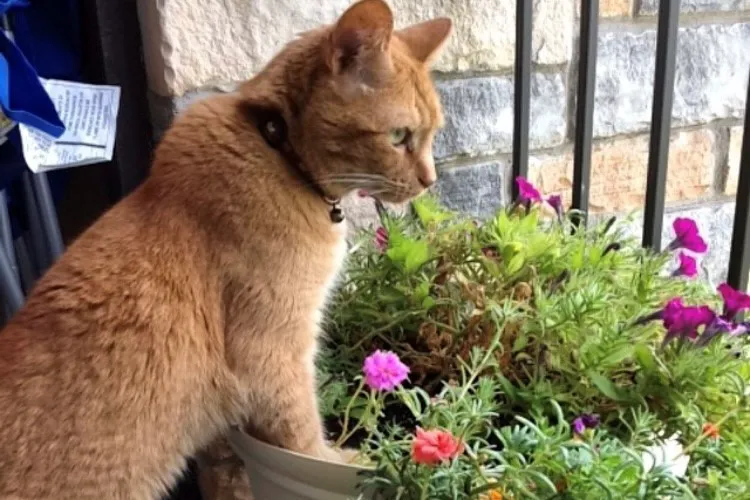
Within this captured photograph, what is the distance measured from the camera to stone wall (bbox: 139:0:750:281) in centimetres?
125

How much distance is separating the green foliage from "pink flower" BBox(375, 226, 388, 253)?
0.05 ft

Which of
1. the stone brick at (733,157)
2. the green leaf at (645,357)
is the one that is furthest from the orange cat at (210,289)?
the stone brick at (733,157)

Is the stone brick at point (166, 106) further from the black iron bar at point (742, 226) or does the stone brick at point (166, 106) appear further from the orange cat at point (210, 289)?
the black iron bar at point (742, 226)

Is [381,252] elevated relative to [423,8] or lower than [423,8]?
lower

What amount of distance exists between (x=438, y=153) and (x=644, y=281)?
525mm

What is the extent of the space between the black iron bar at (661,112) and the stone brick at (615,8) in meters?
0.44

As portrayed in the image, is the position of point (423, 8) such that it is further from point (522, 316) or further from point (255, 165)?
point (522, 316)

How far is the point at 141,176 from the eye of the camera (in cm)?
141

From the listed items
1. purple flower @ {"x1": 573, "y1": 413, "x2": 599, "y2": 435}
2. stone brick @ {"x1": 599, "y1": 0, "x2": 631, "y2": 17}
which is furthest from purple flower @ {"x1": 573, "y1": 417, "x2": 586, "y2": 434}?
stone brick @ {"x1": 599, "y1": 0, "x2": 631, "y2": 17}

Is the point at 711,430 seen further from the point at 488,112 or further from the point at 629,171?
the point at 629,171

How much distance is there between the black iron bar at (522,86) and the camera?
1.25 metres

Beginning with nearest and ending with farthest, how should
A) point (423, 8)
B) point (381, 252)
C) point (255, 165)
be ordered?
point (255, 165)
point (381, 252)
point (423, 8)

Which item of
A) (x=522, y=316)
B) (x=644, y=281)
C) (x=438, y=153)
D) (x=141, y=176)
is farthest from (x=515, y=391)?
(x=141, y=176)

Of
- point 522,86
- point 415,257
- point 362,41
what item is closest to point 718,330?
point 415,257
